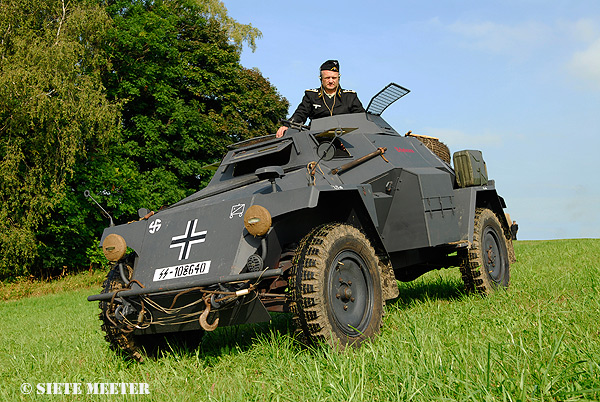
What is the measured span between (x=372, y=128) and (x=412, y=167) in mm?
661

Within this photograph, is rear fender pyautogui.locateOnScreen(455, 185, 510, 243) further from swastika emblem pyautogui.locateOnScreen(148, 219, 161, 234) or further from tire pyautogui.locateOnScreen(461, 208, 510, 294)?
swastika emblem pyautogui.locateOnScreen(148, 219, 161, 234)

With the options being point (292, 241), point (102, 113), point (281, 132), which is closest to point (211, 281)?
point (292, 241)

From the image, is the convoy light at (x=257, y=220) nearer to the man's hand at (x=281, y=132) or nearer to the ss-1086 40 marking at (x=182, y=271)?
the ss-1086 40 marking at (x=182, y=271)

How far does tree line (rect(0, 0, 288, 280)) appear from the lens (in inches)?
808

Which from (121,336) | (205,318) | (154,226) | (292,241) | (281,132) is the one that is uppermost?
(281,132)

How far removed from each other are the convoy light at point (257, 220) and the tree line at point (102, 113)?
1827 cm

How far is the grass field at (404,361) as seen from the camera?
8.97ft

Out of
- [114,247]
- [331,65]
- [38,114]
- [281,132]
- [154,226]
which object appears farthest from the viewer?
[38,114]

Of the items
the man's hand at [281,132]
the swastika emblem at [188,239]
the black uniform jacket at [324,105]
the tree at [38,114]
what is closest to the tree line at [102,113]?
the tree at [38,114]

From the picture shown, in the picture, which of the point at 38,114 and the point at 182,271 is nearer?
the point at 182,271

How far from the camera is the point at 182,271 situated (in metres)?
4.24

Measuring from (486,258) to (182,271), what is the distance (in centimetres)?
406

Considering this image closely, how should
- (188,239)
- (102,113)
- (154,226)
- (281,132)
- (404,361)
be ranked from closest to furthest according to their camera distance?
(404,361), (188,239), (154,226), (281,132), (102,113)

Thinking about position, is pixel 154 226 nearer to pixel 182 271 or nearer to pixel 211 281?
pixel 182 271
